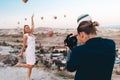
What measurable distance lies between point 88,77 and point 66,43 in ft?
5.21

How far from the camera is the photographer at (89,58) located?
361 cm

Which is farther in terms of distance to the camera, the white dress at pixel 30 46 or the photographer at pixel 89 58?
the white dress at pixel 30 46

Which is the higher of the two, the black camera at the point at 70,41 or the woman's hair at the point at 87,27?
the woman's hair at the point at 87,27

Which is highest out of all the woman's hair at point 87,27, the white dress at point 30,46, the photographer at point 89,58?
the woman's hair at point 87,27

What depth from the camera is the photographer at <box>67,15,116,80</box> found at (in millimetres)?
3610

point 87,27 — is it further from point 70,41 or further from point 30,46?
point 30,46

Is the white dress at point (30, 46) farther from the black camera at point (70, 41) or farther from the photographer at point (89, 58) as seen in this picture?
the photographer at point (89, 58)

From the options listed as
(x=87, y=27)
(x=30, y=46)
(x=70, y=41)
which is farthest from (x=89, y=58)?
(x=30, y=46)

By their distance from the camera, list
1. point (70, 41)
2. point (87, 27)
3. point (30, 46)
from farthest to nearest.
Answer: point (30, 46), point (70, 41), point (87, 27)

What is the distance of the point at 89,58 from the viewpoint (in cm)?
362

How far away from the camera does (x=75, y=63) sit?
3.61m

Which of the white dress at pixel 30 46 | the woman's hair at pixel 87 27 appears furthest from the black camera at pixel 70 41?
the white dress at pixel 30 46

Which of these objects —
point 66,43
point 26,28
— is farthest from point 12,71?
point 66,43

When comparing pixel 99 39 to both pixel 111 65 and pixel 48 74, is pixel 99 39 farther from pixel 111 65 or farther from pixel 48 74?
pixel 48 74
